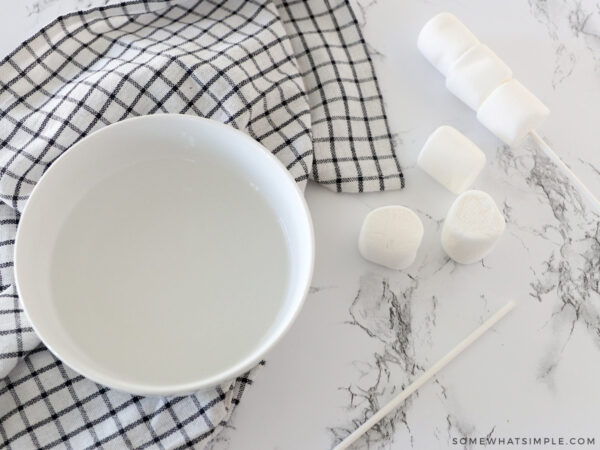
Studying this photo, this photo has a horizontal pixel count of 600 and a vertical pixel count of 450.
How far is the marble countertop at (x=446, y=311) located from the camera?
28.8 inches

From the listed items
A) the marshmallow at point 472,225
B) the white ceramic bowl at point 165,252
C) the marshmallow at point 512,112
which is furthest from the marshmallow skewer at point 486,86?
the white ceramic bowl at point 165,252

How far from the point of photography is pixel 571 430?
74 centimetres

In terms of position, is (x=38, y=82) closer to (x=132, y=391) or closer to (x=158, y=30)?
(x=158, y=30)

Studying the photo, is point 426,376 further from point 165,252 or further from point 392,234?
point 165,252

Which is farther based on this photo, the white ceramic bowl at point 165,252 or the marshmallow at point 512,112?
the marshmallow at point 512,112

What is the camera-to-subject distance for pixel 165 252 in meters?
0.71

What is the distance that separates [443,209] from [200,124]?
0.97 feet

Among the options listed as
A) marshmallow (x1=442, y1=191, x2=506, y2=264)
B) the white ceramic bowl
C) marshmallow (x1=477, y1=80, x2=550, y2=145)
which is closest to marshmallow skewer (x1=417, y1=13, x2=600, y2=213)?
marshmallow (x1=477, y1=80, x2=550, y2=145)

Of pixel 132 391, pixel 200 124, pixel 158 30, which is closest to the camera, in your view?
pixel 132 391

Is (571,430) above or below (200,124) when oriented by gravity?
below

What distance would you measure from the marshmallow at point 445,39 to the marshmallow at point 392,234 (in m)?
0.21

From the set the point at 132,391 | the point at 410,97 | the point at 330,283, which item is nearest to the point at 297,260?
the point at 330,283

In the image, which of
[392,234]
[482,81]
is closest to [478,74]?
[482,81]

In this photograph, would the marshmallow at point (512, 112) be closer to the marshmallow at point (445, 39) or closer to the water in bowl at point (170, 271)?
the marshmallow at point (445, 39)
